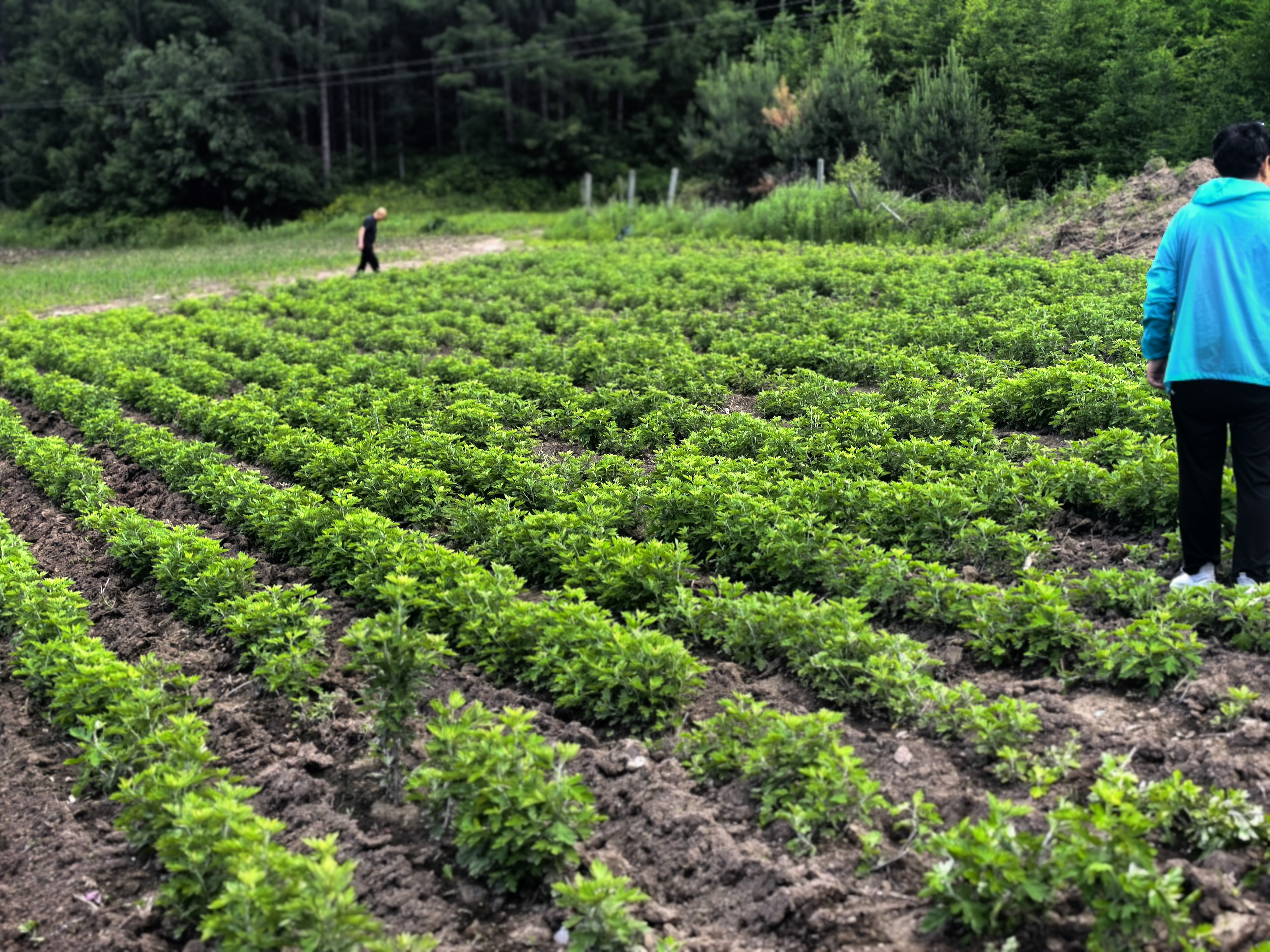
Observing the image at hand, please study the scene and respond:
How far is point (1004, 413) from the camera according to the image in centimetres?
925

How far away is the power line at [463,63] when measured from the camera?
48219 millimetres

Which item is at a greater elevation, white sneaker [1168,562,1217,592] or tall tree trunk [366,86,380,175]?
tall tree trunk [366,86,380,175]

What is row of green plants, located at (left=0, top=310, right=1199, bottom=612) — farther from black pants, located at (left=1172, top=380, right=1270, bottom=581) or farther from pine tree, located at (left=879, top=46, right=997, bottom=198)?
pine tree, located at (left=879, top=46, right=997, bottom=198)

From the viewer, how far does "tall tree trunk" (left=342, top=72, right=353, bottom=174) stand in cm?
5328

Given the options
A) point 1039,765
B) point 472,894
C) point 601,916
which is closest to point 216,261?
point 472,894

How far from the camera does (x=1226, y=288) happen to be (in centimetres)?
550

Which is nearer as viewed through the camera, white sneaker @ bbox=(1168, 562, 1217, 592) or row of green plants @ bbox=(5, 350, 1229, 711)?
row of green plants @ bbox=(5, 350, 1229, 711)

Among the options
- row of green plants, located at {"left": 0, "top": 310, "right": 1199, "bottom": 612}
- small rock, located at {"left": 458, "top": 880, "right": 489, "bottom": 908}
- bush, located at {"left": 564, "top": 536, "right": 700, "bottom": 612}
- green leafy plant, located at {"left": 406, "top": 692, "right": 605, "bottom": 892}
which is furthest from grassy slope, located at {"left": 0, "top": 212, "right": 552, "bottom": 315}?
small rock, located at {"left": 458, "top": 880, "right": 489, "bottom": 908}

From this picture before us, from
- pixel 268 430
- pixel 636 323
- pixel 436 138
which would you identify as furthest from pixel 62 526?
pixel 436 138

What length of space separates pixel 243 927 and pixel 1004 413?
7475 millimetres

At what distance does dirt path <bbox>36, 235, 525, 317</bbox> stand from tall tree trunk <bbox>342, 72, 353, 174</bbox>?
21.2 meters

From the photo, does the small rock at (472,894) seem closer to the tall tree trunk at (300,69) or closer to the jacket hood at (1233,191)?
the jacket hood at (1233,191)

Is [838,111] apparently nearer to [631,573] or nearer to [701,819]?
[631,573]

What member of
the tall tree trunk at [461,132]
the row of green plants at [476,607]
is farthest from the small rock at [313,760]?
the tall tree trunk at [461,132]
